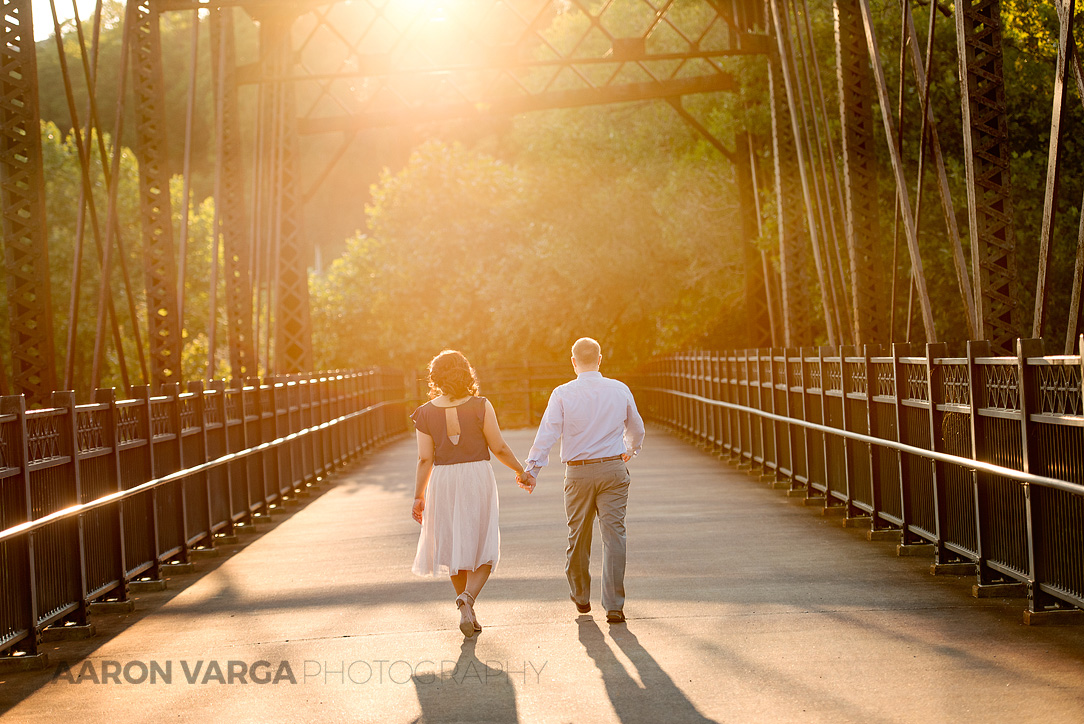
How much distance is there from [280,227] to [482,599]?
59.4ft

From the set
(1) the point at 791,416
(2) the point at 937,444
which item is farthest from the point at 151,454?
(1) the point at 791,416

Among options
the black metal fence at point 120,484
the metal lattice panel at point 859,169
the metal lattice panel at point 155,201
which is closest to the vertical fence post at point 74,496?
the black metal fence at point 120,484

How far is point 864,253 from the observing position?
16.7 m

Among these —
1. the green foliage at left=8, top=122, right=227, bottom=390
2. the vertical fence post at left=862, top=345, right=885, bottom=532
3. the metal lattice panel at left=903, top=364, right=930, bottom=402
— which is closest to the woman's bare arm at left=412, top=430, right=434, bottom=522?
the metal lattice panel at left=903, top=364, right=930, bottom=402

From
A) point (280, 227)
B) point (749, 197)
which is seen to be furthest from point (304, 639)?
point (749, 197)

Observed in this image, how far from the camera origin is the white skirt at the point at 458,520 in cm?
812

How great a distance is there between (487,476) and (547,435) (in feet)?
1.43

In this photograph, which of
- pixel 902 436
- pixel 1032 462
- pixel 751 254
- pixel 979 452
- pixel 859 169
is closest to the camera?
pixel 1032 462

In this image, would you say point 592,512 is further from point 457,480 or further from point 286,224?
point 286,224

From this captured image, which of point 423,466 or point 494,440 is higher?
point 494,440

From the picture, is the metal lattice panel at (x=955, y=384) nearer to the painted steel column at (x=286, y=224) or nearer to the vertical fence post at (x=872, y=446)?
the vertical fence post at (x=872, y=446)

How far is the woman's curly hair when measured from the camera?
8195 millimetres

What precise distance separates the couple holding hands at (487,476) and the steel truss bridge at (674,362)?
7.30ft

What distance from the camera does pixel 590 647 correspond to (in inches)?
296
